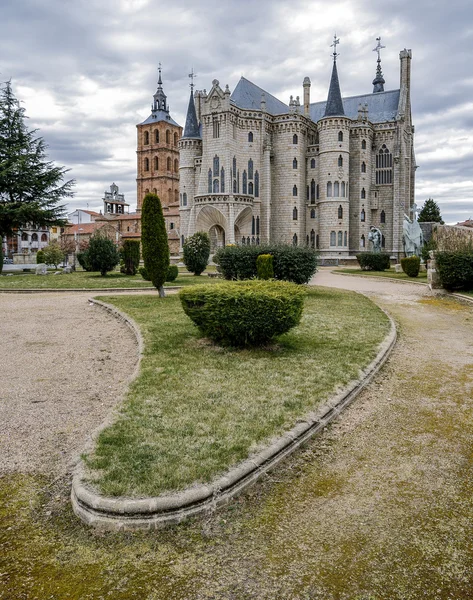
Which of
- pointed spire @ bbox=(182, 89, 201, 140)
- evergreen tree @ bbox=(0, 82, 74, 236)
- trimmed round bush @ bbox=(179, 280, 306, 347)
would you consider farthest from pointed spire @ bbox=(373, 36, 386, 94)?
trimmed round bush @ bbox=(179, 280, 306, 347)

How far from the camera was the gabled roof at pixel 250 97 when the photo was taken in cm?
4775

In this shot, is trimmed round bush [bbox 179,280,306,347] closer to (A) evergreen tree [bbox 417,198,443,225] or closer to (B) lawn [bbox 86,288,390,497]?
(B) lawn [bbox 86,288,390,497]

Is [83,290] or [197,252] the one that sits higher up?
[197,252]

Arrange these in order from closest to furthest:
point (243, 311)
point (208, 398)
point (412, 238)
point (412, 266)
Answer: point (208, 398)
point (243, 311)
point (412, 266)
point (412, 238)

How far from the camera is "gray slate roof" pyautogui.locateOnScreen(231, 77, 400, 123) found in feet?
158

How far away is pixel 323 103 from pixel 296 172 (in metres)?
13.7

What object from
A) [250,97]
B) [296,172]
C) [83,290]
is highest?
[250,97]

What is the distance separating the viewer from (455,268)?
1677 cm

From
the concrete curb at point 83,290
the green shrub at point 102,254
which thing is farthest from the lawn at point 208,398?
the green shrub at point 102,254

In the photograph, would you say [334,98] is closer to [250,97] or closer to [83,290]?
[250,97]

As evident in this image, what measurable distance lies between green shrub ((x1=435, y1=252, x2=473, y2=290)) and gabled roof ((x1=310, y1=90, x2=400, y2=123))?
37.6 meters

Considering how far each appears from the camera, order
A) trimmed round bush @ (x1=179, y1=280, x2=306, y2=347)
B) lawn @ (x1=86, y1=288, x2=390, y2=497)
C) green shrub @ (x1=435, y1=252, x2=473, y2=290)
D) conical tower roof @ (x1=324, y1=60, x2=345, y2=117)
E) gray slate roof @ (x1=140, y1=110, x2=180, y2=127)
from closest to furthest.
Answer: lawn @ (x1=86, y1=288, x2=390, y2=497) → trimmed round bush @ (x1=179, y1=280, x2=306, y2=347) → green shrub @ (x1=435, y1=252, x2=473, y2=290) → conical tower roof @ (x1=324, y1=60, x2=345, y2=117) → gray slate roof @ (x1=140, y1=110, x2=180, y2=127)

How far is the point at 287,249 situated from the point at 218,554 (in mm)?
13879

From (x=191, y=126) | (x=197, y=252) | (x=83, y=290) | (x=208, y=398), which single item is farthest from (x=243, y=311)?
(x=191, y=126)
